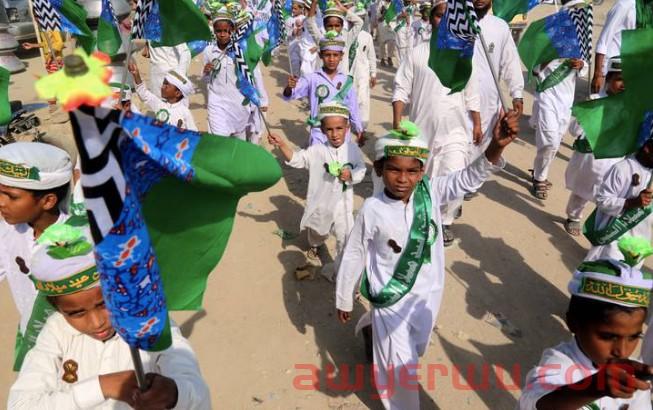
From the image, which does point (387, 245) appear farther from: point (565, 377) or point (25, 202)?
point (25, 202)

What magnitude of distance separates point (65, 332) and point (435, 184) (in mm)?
2530

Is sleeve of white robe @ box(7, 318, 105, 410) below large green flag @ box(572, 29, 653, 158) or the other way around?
below

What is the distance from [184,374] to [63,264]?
2.15 feet

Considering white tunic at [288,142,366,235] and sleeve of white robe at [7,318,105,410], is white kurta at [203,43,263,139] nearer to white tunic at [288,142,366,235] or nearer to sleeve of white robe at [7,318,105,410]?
white tunic at [288,142,366,235]

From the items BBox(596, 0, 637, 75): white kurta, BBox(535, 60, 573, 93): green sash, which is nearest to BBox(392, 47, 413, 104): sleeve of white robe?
BBox(535, 60, 573, 93): green sash

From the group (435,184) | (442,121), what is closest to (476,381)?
(435,184)

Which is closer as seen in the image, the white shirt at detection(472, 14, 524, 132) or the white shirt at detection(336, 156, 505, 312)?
the white shirt at detection(336, 156, 505, 312)

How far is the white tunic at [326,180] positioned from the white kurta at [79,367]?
3.02 m

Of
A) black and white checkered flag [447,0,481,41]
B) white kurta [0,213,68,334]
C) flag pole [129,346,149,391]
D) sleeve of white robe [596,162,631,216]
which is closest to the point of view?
flag pole [129,346,149,391]

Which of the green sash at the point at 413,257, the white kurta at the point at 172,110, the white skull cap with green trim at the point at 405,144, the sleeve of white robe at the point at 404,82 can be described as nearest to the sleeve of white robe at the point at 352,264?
the green sash at the point at 413,257

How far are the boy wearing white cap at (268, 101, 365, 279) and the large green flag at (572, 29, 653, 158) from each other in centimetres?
248

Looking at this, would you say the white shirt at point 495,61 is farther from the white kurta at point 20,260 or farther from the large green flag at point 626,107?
the white kurta at point 20,260

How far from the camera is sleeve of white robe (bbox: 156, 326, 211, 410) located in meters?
1.92

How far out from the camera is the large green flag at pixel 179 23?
11.8 feet
